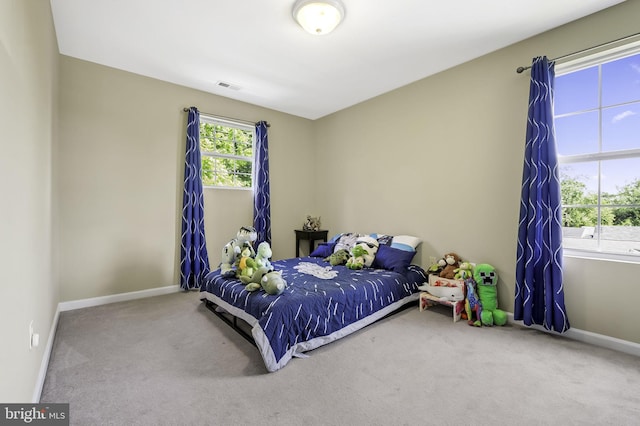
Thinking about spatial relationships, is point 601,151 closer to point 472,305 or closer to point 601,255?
point 601,255

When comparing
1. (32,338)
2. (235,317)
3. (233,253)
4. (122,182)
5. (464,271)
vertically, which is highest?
(122,182)

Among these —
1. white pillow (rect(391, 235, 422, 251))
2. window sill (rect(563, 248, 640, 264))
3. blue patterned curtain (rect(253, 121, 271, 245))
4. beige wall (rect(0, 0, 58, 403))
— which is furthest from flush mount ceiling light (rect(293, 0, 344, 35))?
window sill (rect(563, 248, 640, 264))

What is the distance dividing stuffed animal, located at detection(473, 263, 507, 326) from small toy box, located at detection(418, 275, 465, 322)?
0.17 metres

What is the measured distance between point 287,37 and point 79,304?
11.8 feet

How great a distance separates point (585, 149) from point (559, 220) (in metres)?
0.70

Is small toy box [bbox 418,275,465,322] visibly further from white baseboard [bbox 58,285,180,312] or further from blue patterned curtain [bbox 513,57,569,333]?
white baseboard [bbox 58,285,180,312]

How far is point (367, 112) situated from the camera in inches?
170

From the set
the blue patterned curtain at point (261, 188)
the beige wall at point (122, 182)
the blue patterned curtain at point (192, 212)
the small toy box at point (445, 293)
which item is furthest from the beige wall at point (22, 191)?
the small toy box at point (445, 293)

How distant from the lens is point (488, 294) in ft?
9.26

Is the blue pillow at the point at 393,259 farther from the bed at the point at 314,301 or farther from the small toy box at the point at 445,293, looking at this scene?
the small toy box at the point at 445,293

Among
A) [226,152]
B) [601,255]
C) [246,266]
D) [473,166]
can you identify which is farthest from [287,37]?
[601,255]

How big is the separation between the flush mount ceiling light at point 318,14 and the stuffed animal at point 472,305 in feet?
8.87

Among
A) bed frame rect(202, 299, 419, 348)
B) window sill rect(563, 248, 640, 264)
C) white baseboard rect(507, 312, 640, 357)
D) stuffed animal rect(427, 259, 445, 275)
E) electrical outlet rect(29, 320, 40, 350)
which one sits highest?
window sill rect(563, 248, 640, 264)

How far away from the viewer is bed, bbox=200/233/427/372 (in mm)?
2125
